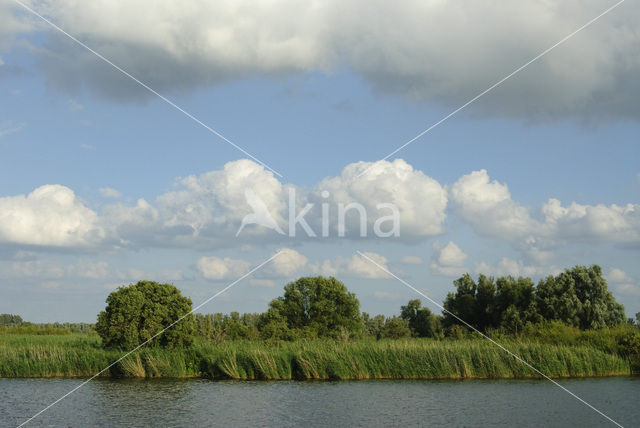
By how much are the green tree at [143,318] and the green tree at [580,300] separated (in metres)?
30.6

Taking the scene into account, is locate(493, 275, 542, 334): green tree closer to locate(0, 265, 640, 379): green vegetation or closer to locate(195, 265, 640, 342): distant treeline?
locate(195, 265, 640, 342): distant treeline

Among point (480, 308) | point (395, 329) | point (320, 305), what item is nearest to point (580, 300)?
point (480, 308)

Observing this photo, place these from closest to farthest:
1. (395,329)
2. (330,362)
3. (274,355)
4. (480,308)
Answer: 1. (330,362)
2. (274,355)
3. (480,308)
4. (395,329)

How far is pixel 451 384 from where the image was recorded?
1089 inches

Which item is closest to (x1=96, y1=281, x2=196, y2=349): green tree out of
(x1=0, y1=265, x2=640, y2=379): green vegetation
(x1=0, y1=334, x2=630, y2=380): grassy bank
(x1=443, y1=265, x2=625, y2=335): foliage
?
(x1=0, y1=265, x2=640, y2=379): green vegetation

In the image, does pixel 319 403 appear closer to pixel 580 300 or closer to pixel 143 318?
pixel 143 318

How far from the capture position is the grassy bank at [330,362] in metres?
29.8

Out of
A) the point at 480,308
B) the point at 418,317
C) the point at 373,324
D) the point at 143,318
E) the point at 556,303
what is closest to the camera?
the point at 143,318

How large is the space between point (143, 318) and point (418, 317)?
148 ft

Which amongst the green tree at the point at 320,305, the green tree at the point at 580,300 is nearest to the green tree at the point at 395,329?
the green tree at the point at 320,305

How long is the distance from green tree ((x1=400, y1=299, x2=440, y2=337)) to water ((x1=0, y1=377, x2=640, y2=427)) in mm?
40783

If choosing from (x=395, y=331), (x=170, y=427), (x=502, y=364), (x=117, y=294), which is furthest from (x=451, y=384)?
(x=395, y=331)

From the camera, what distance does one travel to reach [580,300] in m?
49.8

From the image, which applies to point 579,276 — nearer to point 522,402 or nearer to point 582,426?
point 522,402
